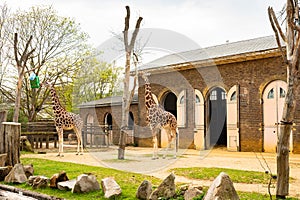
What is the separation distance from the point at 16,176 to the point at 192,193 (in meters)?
4.14

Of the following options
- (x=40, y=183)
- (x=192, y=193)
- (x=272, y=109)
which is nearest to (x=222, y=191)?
(x=192, y=193)

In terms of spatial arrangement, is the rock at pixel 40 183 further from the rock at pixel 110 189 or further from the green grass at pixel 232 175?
the green grass at pixel 232 175

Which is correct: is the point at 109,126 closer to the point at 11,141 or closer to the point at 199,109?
the point at 199,109

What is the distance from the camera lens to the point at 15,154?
9.34m

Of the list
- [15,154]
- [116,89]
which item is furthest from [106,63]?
[15,154]

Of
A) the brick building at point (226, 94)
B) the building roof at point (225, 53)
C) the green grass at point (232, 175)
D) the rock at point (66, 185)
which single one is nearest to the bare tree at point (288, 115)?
the green grass at point (232, 175)

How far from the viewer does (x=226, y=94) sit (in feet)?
54.7

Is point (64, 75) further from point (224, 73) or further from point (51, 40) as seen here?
point (224, 73)

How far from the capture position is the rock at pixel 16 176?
788 centimetres

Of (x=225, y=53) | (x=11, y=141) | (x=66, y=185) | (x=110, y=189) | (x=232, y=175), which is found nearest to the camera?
(x=110, y=189)

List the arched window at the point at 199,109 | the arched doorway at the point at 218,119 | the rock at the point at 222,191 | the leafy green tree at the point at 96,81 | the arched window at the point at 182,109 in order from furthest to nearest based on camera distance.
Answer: the leafy green tree at the point at 96,81, the arched doorway at the point at 218,119, the arched window at the point at 182,109, the arched window at the point at 199,109, the rock at the point at 222,191

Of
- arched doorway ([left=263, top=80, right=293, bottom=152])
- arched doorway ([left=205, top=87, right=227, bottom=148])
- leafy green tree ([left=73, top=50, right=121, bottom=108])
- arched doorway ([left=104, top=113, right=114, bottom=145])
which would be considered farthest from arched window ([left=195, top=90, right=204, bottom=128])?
leafy green tree ([left=73, top=50, right=121, bottom=108])

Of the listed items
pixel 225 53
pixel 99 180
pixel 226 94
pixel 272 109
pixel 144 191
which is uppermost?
pixel 225 53

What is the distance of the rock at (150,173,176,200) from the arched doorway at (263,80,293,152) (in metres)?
9.90
